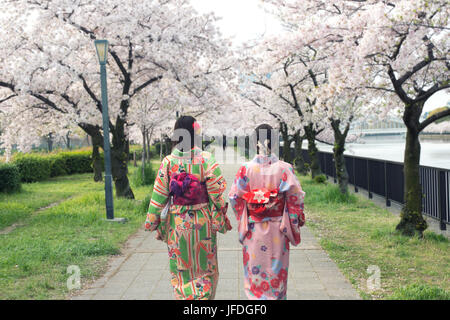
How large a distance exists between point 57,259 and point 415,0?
587 centimetres

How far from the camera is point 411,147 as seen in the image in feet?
24.3

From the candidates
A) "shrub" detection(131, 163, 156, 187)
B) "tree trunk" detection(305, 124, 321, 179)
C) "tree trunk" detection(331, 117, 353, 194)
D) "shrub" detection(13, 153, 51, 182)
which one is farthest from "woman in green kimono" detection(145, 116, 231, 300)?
"shrub" detection(13, 153, 51, 182)

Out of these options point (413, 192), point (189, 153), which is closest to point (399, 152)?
point (413, 192)

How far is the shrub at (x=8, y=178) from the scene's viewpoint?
582 inches

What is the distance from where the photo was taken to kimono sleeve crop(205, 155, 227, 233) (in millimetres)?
4059

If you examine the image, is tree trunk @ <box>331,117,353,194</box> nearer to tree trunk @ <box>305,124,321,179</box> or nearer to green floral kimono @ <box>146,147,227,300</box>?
tree trunk @ <box>305,124,321,179</box>

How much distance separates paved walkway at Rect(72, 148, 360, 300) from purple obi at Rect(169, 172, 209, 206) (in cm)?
134

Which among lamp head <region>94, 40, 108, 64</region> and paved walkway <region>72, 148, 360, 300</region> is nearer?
paved walkway <region>72, 148, 360, 300</region>

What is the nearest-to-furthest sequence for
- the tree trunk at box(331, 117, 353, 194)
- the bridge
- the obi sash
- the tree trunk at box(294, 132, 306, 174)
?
the obi sash < the tree trunk at box(331, 117, 353, 194) < the bridge < the tree trunk at box(294, 132, 306, 174)

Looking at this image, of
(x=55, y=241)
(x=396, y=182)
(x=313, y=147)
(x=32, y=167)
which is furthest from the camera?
(x=32, y=167)

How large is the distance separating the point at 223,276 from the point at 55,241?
3.56 metres

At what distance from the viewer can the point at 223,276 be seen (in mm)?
5602

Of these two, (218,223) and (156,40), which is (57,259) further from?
(156,40)

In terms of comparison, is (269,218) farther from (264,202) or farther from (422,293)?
(422,293)
